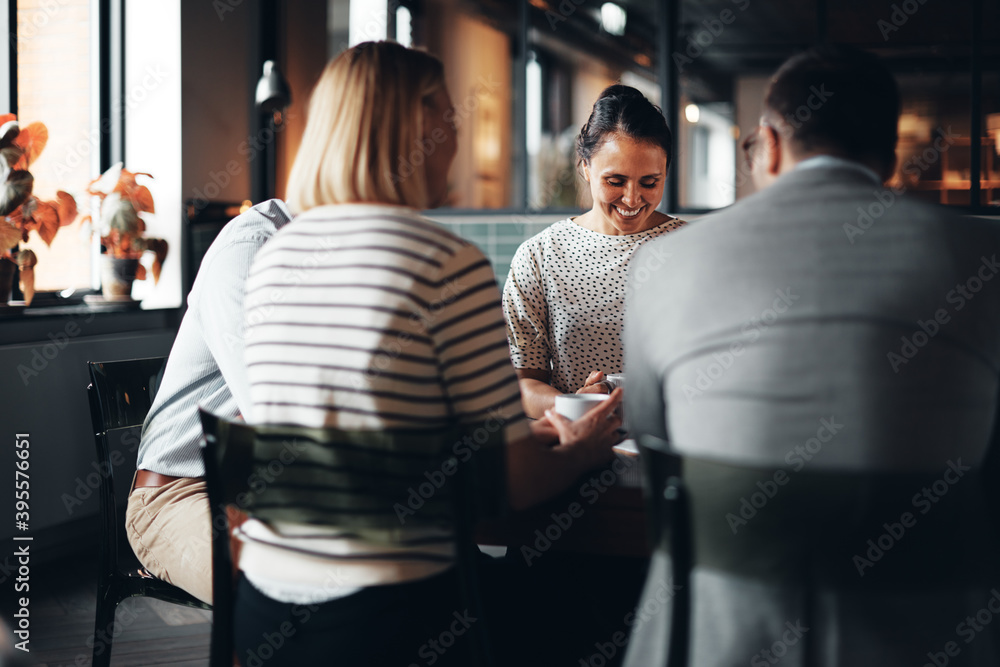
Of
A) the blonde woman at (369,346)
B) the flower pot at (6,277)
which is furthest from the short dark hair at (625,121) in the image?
the flower pot at (6,277)

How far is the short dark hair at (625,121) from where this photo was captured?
2098 millimetres

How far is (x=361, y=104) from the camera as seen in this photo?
1.11 meters

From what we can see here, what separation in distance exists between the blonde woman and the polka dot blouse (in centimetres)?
97

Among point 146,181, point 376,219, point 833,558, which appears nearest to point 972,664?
point 833,558

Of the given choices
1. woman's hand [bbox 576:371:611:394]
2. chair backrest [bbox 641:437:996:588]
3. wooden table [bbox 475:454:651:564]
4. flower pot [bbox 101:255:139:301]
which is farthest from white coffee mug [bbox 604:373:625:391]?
flower pot [bbox 101:255:139:301]

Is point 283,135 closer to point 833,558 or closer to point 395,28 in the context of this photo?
point 395,28

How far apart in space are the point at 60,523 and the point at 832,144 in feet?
10.2

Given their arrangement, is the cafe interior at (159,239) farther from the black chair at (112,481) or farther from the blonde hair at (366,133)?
the blonde hair at (366,133)

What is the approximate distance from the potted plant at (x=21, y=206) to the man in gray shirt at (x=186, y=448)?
5.40ft

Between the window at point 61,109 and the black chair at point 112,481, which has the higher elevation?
the window at point 61,109

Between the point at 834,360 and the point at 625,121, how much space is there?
1.29m

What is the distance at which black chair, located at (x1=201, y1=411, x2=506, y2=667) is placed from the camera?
1001 mm

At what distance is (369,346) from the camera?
1.02 m

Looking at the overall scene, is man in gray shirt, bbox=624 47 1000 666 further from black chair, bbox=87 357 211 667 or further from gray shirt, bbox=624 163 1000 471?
black chair, bbox=87 357 211 667
